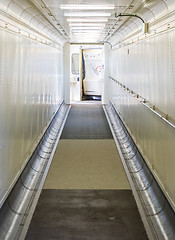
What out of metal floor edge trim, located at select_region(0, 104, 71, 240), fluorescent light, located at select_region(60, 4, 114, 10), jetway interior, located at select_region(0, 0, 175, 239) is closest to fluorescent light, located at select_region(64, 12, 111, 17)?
jetway interior, located at select_region(0, 0, 175, 239)

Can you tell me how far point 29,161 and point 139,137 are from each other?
2571mm

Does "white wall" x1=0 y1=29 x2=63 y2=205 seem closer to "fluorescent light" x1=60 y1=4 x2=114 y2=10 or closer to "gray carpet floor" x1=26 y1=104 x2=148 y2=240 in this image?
"gray carpet floor" x1=26 y1=104 x2=148 y2=240

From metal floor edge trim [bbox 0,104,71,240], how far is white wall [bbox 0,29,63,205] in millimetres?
257

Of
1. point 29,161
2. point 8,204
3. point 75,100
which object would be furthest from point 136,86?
point 75,100

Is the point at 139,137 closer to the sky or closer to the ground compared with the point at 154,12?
closer to the ground

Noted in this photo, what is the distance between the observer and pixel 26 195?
5.98m

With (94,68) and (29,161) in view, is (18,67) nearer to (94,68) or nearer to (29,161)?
(29,161)

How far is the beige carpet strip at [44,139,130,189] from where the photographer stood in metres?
6.70

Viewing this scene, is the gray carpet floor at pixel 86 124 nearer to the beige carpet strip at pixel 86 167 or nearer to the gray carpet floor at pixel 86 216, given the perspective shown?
the beige carpet strip at pixel 86 167

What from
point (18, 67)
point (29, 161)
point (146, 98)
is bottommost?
point (29, 161)

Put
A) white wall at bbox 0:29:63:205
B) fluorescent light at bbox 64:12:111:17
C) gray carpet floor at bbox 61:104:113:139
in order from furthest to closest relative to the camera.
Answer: gray carpet floor at bbox 61:104:113:139 → fluorescent light at bbox 64:12:111:17 → white wall at bbox 0:29:63:205

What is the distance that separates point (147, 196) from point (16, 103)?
9.08 ft

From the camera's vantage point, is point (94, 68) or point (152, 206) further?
point (94, 68)

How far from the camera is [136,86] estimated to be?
26.7 ft
